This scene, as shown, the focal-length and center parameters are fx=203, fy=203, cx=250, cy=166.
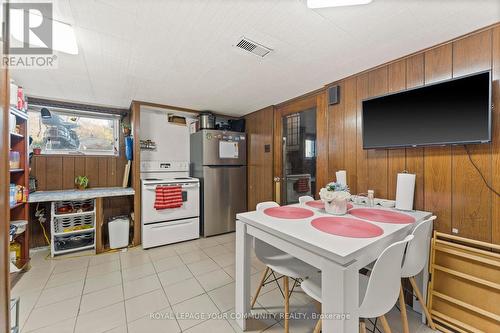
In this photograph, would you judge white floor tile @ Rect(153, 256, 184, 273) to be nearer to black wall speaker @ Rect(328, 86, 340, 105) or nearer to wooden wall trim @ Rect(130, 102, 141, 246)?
wooden wall trim @ Rect(130, 102, 141, 246)

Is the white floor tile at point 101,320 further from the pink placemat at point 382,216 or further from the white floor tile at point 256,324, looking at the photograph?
the pink placemat at point 382,216

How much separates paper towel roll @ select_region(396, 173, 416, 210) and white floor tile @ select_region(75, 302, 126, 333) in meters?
2.58

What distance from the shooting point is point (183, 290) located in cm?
210

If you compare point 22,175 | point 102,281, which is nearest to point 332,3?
point 102,281

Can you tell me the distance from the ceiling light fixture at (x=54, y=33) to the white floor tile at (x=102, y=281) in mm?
2297

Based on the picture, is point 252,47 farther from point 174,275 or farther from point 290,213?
point 174,275

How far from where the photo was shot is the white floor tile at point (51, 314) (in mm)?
1624

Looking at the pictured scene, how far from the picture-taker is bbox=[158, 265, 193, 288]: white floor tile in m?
2.26

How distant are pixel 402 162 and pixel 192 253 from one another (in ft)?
9.35

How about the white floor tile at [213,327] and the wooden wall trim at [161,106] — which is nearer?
the white floor tile at [213,327]

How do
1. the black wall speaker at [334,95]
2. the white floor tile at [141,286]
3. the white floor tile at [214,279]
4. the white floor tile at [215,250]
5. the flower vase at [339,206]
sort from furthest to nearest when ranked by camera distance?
the white floor tile at [215,250] → the black wall speaker at [334,95] → the white floor tile at [214,279] → the white floor tile at [141,286] → the flower vase at [339,206]

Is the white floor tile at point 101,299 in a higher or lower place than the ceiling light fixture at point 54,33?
lower

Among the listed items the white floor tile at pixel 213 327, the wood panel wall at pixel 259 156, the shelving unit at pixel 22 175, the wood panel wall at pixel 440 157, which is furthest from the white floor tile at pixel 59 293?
the wood panel wall at pixel 440 157

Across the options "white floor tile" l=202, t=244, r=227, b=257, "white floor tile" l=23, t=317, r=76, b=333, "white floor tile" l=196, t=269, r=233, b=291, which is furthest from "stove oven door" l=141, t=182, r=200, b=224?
"white floor tile" l=23, t=317, r=76, b=333
